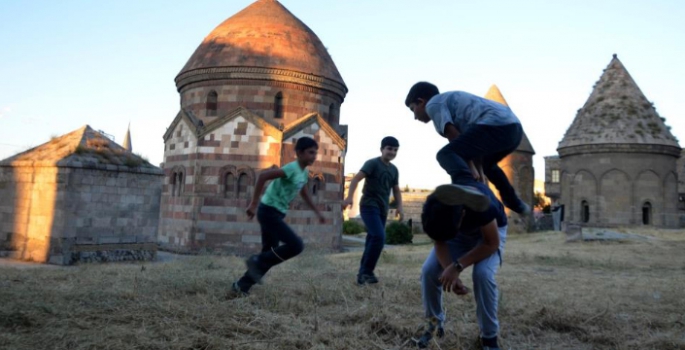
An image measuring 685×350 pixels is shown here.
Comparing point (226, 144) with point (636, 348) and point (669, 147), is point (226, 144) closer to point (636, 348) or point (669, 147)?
point (636, 348)

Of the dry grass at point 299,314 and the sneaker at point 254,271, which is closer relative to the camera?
the dry grass at point 299,314

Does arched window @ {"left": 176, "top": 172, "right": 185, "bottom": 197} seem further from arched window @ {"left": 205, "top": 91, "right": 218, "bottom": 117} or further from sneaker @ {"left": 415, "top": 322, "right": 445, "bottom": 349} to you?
sneaker @ {"left": 415, "top": 322, "right": 445, "bottom": 349}

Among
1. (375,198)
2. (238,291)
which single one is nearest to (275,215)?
(238,291)

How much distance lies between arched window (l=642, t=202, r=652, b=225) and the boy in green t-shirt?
71.2 feet

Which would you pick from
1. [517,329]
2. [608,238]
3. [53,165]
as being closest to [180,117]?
[53,165]

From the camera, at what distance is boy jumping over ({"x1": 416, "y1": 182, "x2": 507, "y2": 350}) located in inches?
127

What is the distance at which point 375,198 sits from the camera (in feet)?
21.2

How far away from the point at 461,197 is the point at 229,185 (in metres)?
14.3

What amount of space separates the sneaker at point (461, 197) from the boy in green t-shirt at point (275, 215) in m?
2.41

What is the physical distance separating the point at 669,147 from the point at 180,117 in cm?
1968

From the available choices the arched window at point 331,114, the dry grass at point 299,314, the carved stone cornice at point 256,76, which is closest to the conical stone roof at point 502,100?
the arched window at point 331,114

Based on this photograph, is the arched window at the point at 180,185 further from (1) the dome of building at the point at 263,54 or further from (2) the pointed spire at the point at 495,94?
(2) the pointed spire at the point at 495,94

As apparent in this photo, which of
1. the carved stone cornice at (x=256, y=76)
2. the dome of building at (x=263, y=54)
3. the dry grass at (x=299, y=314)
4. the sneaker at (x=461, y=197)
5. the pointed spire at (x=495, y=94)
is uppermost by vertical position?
the pointed spire at (x=495, y=94)

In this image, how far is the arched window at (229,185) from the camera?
16.5m
